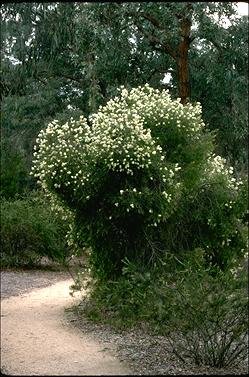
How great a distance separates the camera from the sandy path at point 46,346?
131 inches

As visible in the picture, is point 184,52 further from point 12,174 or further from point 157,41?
point 12,174

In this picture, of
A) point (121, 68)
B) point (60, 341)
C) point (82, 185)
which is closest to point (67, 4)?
point (121, 68)

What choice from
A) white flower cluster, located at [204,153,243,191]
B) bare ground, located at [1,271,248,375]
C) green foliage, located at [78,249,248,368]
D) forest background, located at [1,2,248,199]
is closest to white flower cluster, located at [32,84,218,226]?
forest background, located at [1,2,248,199]

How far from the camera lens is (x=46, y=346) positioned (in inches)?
148

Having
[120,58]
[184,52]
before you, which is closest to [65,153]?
[120,58]

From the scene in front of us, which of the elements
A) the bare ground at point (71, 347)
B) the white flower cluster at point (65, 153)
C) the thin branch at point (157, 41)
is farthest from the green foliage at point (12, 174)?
the thin branch at point (157, 41)

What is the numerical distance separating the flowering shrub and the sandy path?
0.87 metres

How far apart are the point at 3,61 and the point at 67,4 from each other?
77 cm

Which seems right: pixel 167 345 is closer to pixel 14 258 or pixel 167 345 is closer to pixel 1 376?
pixel 1 376

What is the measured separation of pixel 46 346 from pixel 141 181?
2284 mm

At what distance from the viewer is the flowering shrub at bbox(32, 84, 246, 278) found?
5656 mm

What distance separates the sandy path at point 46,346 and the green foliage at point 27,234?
11.7 ft

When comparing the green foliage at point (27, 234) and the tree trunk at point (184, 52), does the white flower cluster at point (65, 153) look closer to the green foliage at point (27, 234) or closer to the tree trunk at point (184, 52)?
the tree trunk at point (184, 52)

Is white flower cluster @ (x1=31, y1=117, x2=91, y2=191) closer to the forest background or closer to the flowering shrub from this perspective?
the flowering shrub
